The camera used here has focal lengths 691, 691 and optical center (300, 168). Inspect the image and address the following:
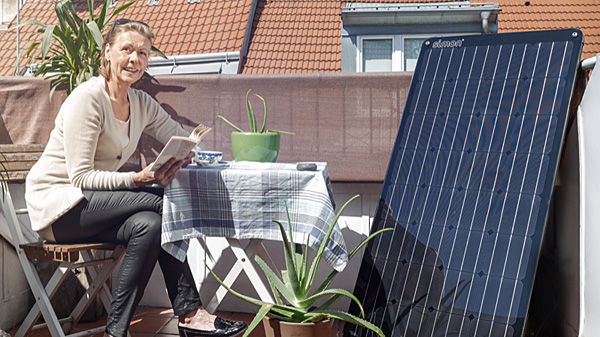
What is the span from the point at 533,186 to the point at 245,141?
4.46 feet

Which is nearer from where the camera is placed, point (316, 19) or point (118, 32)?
point (118, 32)

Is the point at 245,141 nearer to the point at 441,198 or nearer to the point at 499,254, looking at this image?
the point at 441,198

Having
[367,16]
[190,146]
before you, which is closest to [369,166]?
[190,146]

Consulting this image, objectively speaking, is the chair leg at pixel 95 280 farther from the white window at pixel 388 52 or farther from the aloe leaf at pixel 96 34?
the white window at pixel 388 52

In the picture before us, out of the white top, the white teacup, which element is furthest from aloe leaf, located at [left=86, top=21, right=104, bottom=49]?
the white teacup

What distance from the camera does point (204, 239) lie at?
12.9ft

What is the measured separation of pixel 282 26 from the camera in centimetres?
1388

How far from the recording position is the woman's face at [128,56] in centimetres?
324

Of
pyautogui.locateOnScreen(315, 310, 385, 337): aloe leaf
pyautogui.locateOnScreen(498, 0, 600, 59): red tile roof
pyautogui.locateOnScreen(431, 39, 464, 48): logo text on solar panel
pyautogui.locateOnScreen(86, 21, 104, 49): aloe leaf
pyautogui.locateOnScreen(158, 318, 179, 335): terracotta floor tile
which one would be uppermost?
pyautogui.locateOnScreen(498, 0, 600, 59): red tile roof

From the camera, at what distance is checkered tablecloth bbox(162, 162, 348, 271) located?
2961mm

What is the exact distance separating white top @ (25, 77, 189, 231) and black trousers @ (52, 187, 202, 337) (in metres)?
0.06

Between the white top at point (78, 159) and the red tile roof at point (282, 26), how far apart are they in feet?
32.5

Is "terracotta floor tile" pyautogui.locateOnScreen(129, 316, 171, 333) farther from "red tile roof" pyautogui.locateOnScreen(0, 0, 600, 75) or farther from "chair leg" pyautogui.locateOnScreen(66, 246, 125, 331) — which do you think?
"red tile roof" pyautogui.locateOnScreen(0, 0, 600, 75)

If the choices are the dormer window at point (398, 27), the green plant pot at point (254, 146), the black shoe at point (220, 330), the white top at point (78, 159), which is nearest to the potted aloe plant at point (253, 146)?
the green plant pot at point (254, 146)
